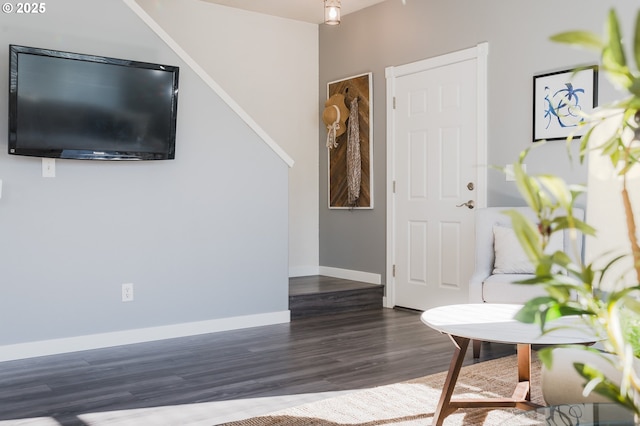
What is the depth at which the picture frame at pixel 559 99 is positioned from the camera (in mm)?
4070

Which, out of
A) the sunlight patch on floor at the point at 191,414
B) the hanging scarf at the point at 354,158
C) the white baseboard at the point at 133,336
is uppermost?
the hanging scarf at the point at 354,158

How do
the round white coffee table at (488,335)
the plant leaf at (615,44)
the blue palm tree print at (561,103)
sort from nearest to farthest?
1. the plant leaf at (615,44)
2. the round white coffee table at (488,335)
3. the blue palm tree print at (561,103)

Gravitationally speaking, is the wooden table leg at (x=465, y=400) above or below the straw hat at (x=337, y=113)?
below

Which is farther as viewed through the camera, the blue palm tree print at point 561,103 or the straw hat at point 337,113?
the straw hat at point 337,113

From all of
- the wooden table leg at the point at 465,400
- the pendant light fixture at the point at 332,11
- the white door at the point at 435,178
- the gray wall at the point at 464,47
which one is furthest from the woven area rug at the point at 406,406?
the pendant light fixture at the point at 332,11

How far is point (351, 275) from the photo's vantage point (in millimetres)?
6137

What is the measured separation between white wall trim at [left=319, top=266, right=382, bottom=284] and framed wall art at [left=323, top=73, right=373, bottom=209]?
25.8 inches

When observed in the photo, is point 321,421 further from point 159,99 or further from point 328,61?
point 328,61

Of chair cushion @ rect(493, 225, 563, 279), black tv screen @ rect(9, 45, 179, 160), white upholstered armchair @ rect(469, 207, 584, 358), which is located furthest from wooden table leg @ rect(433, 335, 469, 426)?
black tv screen @ rect(9, 45, 179, 160)

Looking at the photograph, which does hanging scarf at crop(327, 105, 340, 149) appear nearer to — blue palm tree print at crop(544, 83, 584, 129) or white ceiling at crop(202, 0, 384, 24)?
white ceiling at crop(202, 0, 384, 24)

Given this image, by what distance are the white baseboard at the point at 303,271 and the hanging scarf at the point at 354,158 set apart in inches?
36.6

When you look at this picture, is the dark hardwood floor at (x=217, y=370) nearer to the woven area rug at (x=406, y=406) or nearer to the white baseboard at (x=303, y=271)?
the woven area rug at (x=406, y=406)

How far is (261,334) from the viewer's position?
4.51 m

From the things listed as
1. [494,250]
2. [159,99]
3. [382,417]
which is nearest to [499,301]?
[494,250]
